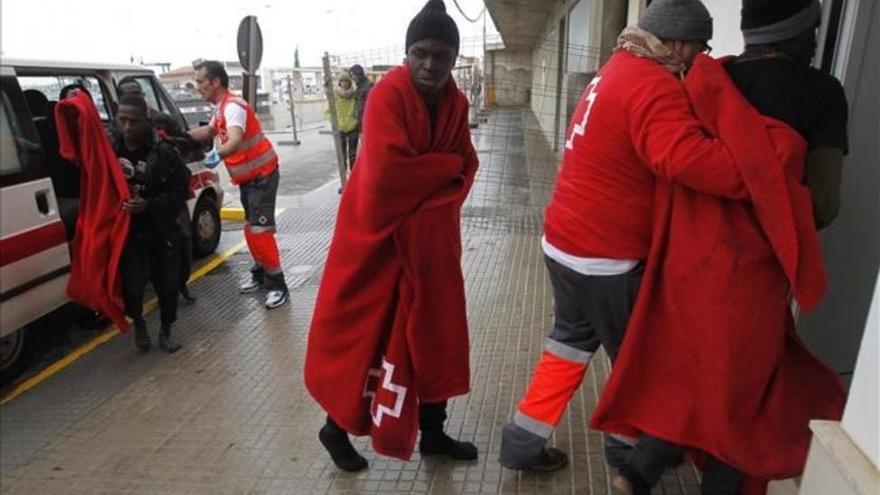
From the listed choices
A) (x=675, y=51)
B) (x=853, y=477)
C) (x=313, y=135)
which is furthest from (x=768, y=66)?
(x=313, y=135)

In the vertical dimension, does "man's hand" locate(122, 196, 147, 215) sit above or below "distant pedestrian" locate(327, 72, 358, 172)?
below

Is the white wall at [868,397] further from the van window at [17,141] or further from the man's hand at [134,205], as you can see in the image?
the van window at [17,141]

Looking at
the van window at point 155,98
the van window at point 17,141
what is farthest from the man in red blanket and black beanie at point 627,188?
the van window at point 155,98

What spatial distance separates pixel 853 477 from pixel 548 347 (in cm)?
102

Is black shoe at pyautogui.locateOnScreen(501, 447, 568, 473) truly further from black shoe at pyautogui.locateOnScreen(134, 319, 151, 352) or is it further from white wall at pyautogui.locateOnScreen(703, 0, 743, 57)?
black shoe at pyautogui.locateOnScreen(134, 319, 151, 352)

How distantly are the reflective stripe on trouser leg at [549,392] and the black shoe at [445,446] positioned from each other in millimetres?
345

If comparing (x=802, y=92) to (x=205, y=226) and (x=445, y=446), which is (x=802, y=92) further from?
(x=205, y=226)

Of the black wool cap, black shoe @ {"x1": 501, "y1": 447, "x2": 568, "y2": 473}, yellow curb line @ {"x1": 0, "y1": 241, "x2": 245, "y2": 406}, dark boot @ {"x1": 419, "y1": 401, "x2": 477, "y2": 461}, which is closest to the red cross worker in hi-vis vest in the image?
yellow curb line @ {"x1": 0, "y1": 241, "x2": 245, "y2": 406}

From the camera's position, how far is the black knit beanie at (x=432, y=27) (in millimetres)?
2037

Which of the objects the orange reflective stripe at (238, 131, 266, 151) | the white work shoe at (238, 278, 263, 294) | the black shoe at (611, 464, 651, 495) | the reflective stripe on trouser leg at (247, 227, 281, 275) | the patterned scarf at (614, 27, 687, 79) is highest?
the patterned scarf at (614, 27, 687, 79)

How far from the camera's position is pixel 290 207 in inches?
308

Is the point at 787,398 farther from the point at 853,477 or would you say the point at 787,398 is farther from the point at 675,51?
the point at 675,51

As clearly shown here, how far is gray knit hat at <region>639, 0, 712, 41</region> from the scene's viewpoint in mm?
1794

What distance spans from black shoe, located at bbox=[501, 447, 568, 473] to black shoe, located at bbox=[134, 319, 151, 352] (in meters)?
2.57
